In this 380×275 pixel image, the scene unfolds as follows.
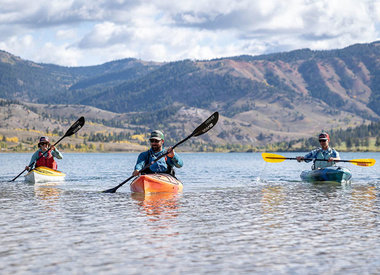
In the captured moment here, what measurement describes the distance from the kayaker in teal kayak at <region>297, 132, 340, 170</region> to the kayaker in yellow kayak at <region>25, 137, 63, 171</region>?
1885cm

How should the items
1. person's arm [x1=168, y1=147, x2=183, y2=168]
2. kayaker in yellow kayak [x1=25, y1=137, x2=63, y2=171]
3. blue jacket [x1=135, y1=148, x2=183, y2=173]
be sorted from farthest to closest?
kayaker in yellow kayak [x1=25, y1=137, x2=63, y2=171] → blue jacket [x1=135, y1=148, x2=183, y2=173] → person's arm [x1=168, y1=147, x2=183, y2=168]

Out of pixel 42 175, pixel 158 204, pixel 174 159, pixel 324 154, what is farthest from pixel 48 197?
pixel 324 154

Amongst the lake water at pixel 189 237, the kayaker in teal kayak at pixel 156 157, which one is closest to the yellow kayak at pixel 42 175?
the kayaker in teal kayak at pixel 156 157

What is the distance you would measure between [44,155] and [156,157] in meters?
17.7

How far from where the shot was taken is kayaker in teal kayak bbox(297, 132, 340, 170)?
40.8 m

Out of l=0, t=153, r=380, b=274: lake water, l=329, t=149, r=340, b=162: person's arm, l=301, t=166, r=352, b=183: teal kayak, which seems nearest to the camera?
l=0, t=153, r=380, b=274: lake water

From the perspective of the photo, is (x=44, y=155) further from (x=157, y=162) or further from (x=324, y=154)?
(x=324, y=154)

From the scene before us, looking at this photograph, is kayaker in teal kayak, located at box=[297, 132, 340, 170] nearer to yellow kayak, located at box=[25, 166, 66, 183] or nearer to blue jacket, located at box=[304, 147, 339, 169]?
blue jacket, located at box=[304, 147, 339, 169]

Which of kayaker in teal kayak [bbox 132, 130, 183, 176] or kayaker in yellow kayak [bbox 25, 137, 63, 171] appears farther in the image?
kayaker in yellow kayak [bbox 25, 137, 63, 171]

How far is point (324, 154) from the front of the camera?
42.2m

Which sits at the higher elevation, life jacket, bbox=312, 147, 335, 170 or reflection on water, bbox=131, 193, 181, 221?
life jacket, bbox=312, 147, 335, 170

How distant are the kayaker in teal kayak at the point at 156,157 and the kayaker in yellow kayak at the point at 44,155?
13.8 m

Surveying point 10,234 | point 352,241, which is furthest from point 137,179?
point 352,241

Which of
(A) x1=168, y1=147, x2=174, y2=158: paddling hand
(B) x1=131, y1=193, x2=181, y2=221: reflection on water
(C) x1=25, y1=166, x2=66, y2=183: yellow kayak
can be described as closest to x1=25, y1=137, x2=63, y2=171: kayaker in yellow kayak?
(C) x1=25, y1=166, x2=66, y2=183: yellow kayak
